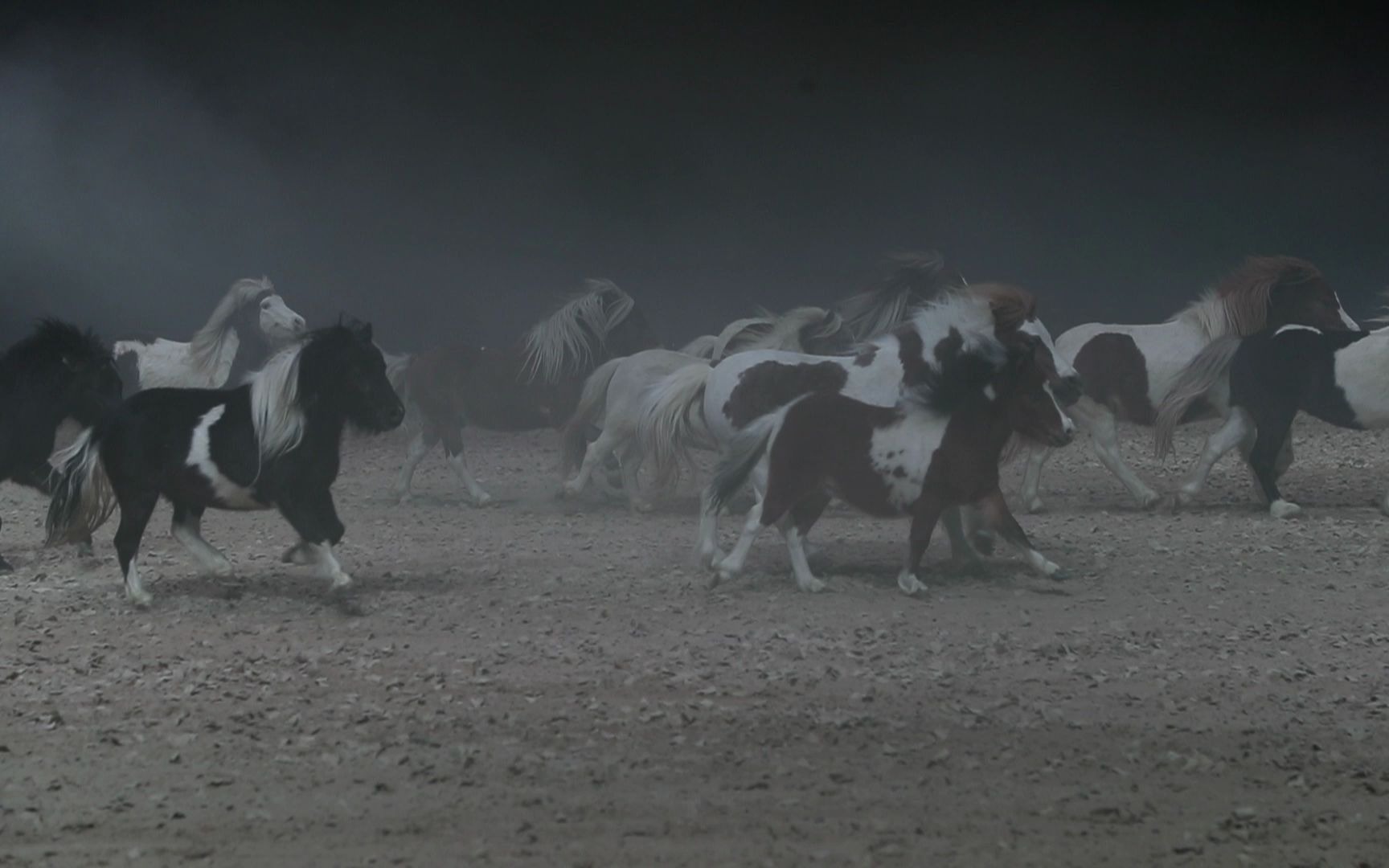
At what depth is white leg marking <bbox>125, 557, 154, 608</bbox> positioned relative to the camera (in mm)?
4867

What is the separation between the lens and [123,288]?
8.25 meters

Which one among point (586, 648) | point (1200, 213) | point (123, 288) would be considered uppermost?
point (1200, 213)

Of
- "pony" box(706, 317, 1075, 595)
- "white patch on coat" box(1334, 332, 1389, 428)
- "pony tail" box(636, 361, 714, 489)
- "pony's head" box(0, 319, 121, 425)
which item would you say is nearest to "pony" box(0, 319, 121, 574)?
"pony's head" box(0, 319, 121, 425)

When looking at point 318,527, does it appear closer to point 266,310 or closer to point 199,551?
point 199,551

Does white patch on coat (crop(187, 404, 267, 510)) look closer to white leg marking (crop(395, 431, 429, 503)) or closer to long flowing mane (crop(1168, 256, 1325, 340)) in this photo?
white leg marking (crop(395, 431, 429, 503))

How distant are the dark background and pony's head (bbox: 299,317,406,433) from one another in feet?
9.89

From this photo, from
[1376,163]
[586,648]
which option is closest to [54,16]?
[586,648]

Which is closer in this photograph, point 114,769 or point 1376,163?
point 114,769

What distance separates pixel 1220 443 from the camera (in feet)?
23.4

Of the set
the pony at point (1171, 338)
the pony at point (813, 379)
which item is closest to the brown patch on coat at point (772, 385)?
the pony at point (813, 379)

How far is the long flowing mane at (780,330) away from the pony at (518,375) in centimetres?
99

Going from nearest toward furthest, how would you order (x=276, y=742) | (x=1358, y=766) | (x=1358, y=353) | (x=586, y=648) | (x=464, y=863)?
(x=464, y=863), (x=1358, y=766), (x=276, y=742), (x=586, y=648), (x=1358, y=353)

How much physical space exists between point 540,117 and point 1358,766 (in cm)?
603

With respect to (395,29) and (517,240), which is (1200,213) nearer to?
(517,240)
